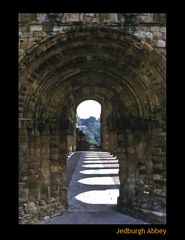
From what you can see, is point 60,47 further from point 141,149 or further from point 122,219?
point 122,219

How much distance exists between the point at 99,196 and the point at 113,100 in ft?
9.84

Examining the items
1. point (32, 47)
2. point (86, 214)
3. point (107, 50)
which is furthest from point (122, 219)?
point (32, 47)

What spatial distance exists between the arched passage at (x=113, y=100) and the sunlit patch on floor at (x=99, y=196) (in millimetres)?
908

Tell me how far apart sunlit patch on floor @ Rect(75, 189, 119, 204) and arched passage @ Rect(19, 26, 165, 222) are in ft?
2.98

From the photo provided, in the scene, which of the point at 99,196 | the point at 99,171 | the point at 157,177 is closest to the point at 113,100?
the point at 157,177

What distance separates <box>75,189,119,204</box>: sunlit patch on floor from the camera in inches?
348

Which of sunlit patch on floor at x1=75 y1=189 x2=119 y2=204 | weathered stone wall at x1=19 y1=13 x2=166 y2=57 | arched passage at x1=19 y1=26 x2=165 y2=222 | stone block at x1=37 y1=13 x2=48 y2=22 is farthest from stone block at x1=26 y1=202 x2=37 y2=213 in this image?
stone block at x1=37 y1=13 x2=48 y2=22

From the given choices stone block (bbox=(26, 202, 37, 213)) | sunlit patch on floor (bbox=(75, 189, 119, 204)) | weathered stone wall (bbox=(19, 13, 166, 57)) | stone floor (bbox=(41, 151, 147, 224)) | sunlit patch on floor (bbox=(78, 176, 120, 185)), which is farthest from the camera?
sunlit patch on floor (bbox=(78, 176, 120, 185))

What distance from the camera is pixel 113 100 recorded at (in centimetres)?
817

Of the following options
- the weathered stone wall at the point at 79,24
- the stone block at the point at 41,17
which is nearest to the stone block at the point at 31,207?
the weathered stone wall at the point at 79,24

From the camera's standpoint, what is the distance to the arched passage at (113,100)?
6789mm

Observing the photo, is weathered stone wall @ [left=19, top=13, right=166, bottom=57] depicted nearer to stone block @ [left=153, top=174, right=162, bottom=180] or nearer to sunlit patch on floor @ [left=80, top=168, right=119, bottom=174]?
stone block @ [left=153, top=174, right=162, bottom=180]

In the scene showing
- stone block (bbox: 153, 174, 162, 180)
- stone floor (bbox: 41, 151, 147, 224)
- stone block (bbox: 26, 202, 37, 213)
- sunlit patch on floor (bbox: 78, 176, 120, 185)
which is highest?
stone block (bbox: 153, 174, 162, 180)

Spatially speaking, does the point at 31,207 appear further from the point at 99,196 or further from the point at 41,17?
the point at 41,17
